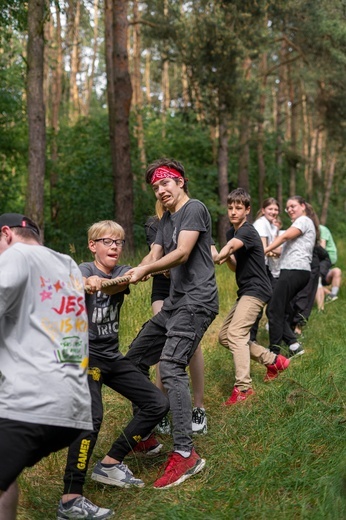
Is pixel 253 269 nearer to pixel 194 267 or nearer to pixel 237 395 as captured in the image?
pixel 237 395

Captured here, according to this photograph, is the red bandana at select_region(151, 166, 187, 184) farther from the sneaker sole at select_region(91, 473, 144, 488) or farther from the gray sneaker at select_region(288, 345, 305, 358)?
the gray sneaker at select_region(288, 345, 305, 358)

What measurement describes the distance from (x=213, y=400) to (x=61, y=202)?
55.9 feet

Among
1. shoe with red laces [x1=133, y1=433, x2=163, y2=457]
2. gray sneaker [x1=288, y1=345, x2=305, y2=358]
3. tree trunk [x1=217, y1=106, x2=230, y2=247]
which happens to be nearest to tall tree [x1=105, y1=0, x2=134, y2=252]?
tree trunk [x1=217, y1=106, x2=230, y2=247]

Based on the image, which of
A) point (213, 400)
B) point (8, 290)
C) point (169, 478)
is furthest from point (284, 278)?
point (8, 290)

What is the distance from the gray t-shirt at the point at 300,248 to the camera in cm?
819

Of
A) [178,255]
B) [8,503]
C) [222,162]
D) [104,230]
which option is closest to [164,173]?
[178,255]

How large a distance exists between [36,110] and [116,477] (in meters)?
8.57

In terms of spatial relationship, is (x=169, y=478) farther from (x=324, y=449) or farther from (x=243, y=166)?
(x=243, y=166)

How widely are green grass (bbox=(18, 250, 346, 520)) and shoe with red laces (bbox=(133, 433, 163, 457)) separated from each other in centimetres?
6

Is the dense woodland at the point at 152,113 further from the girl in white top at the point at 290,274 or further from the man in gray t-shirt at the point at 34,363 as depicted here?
the man in gray t-shirt at the point at 34,363

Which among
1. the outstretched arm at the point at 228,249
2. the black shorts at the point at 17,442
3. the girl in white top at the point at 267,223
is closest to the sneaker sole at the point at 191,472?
the black shorts at the point at 17,442

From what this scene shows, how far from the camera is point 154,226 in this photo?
6699mm

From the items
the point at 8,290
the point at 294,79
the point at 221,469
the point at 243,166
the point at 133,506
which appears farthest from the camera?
the point at 294,79

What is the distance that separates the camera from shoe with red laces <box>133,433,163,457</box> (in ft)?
18.0
